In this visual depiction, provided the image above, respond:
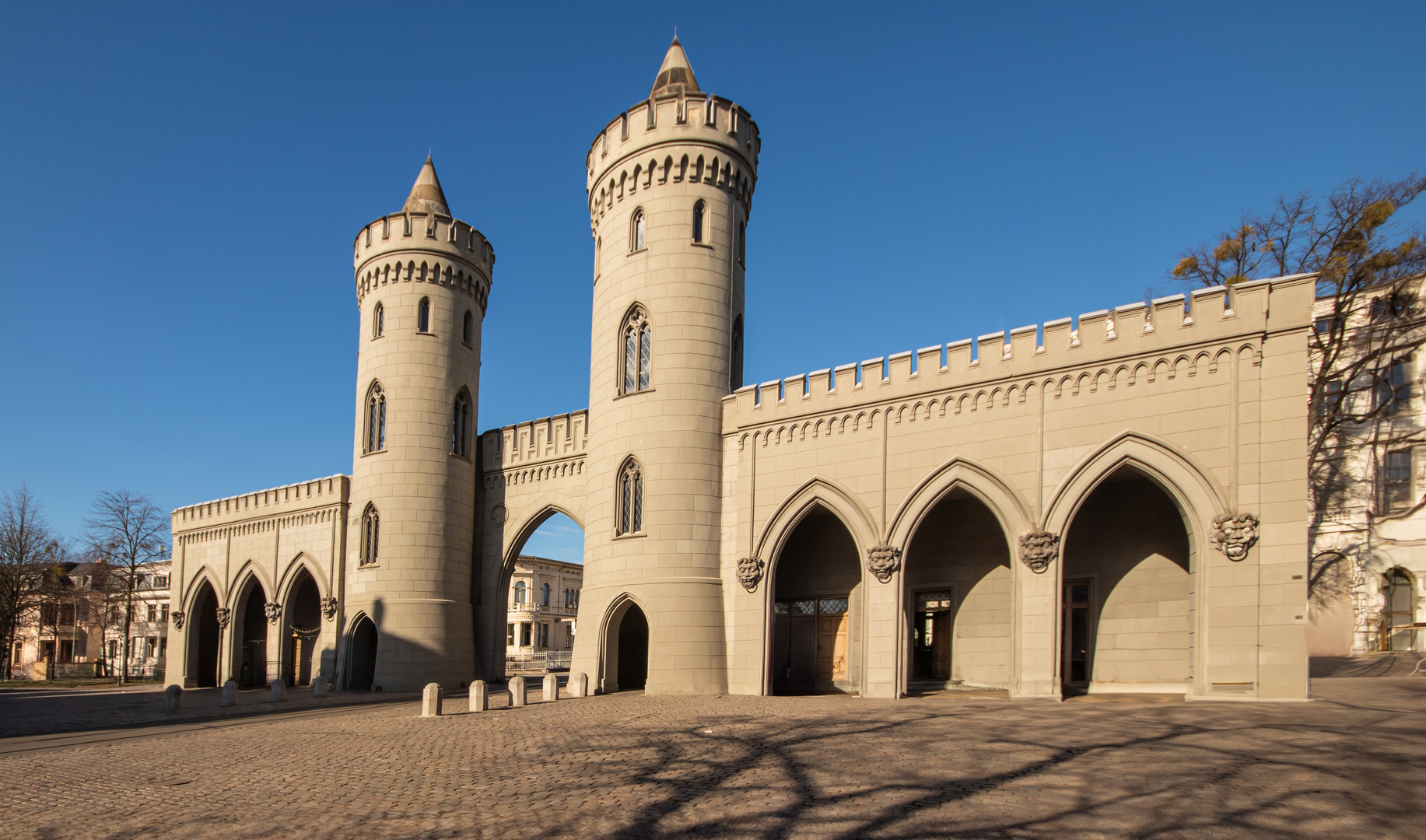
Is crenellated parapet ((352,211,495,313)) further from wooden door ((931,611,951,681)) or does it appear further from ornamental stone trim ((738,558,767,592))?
wooden door ((931,611,951,681))

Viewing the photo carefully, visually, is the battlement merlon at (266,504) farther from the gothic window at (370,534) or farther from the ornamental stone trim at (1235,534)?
the ornamental stone trim at (1235,534)

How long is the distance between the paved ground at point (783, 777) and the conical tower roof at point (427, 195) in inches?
805

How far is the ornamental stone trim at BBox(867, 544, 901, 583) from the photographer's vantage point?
69.2ft

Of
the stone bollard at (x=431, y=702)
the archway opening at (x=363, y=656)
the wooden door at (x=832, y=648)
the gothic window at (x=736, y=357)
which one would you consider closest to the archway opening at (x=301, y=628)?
the archway opening at (x=363, y=656)

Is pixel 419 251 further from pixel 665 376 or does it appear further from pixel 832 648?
pixel 832 648

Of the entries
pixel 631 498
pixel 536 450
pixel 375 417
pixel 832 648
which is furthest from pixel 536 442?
pixel 832 648

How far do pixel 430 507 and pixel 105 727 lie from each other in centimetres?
1136

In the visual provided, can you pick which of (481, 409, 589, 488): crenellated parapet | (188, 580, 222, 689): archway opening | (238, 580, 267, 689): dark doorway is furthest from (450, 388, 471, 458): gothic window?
(188, 580, 222, 689): archway opening

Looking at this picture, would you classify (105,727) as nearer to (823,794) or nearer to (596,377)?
(596,377)

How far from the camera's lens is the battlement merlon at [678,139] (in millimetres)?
25141

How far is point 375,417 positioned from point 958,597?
782 inches

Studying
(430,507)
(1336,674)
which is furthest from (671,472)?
(1336,674)

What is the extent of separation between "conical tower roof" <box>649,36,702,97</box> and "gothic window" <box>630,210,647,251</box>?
374 centimetres

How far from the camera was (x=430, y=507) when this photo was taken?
29969 mm
